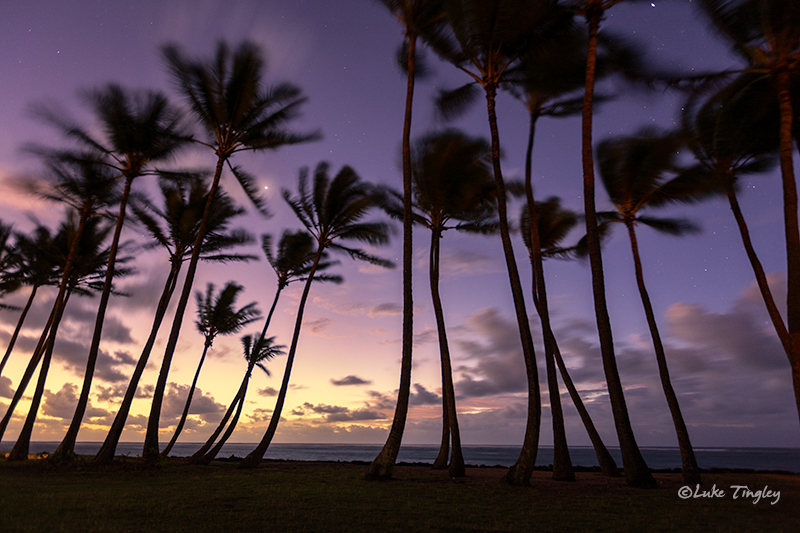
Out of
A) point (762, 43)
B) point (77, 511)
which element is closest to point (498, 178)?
point (762, 43)

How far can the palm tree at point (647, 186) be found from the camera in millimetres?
12383

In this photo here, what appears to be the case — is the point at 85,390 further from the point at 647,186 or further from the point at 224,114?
the point at 647,186

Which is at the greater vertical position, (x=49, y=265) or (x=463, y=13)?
(x=463, y=13)

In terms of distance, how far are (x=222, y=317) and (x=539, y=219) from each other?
53.5 feet

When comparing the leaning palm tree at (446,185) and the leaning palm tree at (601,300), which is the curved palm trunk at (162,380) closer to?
the leaning palm tree at (446,185)

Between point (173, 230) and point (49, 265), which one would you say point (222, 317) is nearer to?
point (173, 230)

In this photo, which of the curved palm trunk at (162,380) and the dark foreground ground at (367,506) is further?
the curved palm trunk at (162,380)

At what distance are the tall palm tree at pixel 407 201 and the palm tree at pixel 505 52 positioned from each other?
41.7 inches

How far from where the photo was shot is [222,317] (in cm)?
2183

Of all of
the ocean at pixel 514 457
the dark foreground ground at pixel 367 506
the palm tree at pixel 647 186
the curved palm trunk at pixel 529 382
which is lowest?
the ocean at pixel 514 457

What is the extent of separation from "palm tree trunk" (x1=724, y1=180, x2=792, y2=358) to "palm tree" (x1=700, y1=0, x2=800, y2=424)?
2.14 metres

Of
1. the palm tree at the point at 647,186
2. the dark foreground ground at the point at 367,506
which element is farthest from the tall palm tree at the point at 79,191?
the palm tree at the point at 647,186

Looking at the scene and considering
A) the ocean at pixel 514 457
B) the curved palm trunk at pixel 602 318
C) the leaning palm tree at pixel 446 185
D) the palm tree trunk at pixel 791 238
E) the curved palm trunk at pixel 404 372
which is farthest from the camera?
the ocean at pixel 514 457

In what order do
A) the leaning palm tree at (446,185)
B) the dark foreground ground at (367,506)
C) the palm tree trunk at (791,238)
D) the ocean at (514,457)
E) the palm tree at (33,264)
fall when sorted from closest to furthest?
the dark foreground ground at (367,506)
the palm tree trunk at (791,238)
the leaning palm tree at (446,185)
the palm tree at (33,264)
the ocean at (514,457)
